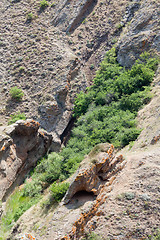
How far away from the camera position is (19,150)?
1662 cm

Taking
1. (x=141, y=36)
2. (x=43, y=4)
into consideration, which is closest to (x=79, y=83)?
(x=141, y=36)

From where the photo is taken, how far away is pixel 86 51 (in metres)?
27.2

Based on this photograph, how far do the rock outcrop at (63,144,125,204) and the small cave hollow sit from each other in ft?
0.61

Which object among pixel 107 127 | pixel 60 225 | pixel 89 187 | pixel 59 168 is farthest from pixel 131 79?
pixel 60 225

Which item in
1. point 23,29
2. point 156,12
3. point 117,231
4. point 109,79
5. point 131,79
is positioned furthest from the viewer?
point 23,29

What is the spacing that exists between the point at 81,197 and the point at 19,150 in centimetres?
900

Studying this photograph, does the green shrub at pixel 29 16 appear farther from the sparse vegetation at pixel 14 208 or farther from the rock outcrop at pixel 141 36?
the sparse vegetation at pixel 14 208

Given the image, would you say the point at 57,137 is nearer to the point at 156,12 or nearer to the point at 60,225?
the point at 60,225

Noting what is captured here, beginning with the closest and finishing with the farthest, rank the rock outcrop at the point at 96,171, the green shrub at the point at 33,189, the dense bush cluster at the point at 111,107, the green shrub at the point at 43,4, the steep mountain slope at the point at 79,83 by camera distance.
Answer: the steep mountain slope at the point at 79,83
the rock outcrop at the point at 96,171
the green shrub at the point at 33,189
the dense bush cluster at the point at 111,107
the green shrub at the point at 43,4

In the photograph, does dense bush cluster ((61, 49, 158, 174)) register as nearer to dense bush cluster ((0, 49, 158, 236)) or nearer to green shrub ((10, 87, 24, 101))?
dense bush cluster ((0, 49, 158, 236))

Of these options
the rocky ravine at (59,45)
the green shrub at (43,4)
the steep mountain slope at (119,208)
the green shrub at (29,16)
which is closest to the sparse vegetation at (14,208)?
the steep mountain slope at (119,208)

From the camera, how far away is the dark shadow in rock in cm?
875

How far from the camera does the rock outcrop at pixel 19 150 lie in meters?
14.4

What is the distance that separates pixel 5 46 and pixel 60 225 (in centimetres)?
2361
